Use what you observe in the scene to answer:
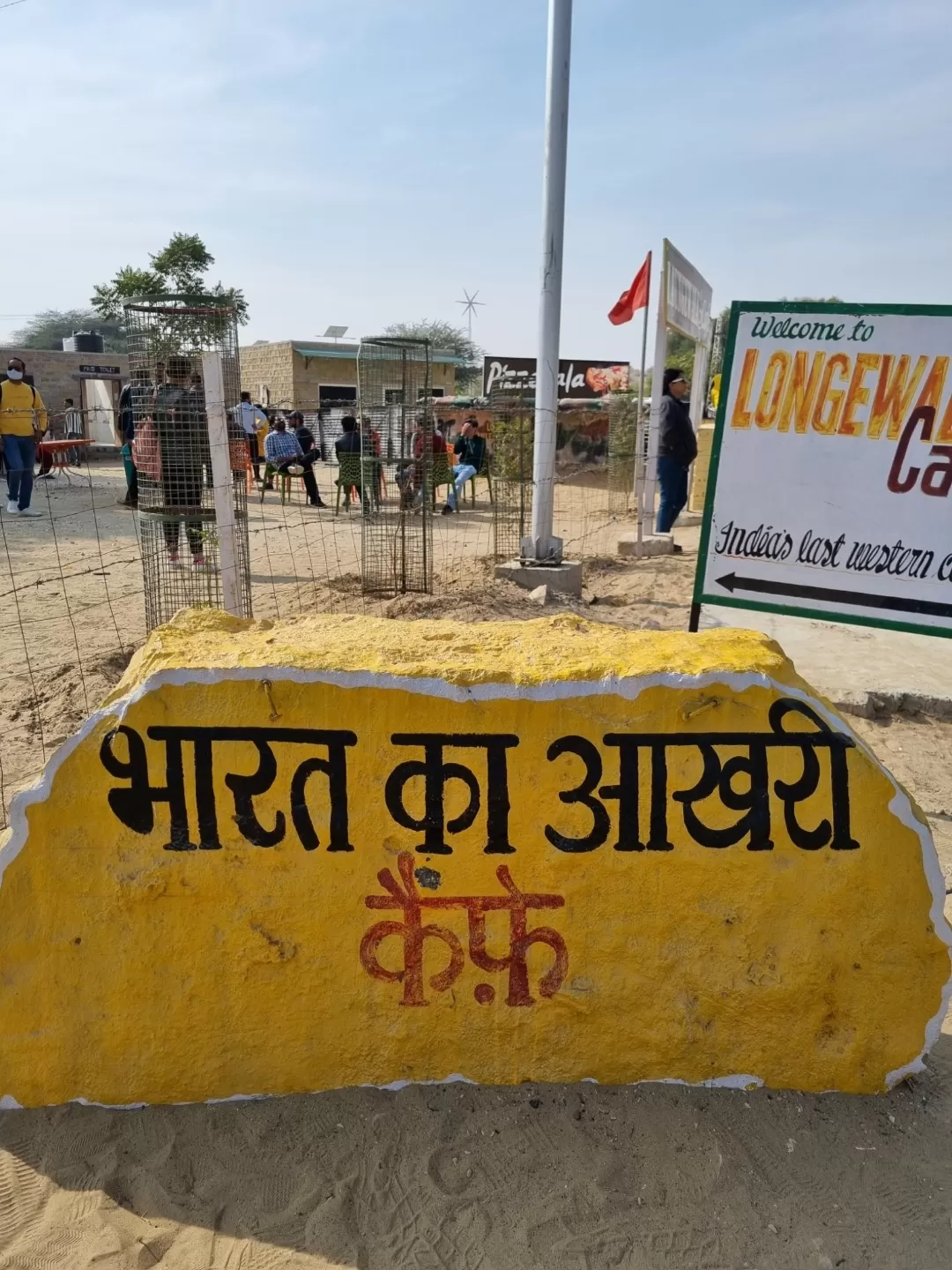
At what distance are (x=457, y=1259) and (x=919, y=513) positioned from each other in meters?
3.55

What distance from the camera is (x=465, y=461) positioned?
56.0 feet

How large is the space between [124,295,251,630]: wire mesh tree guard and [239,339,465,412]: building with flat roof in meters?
26.0

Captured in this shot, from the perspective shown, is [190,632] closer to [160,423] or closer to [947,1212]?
[947,1212]

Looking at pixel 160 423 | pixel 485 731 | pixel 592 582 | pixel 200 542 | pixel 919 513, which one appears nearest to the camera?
pixel 485 731

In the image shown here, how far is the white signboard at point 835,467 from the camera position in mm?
4133

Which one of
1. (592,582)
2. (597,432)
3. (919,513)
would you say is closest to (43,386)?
(597,432)

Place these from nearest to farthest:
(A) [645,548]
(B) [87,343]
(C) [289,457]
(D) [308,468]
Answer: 1. (A) [645,548]
2. (D) [308,468]
3. (C) [289,457]
4. (B) [87,343]

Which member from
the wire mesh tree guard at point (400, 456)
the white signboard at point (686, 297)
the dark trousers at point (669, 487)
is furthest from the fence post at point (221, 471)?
the white signboard at point (686, 297)

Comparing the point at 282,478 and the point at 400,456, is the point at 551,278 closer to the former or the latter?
the point at 400,456

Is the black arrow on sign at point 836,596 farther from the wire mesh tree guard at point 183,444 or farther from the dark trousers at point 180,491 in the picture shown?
the dark trousers at point 180,491

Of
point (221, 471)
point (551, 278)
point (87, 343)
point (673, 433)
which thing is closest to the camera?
point (221, 471)

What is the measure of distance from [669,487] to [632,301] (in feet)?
11.8

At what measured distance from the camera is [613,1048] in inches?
104

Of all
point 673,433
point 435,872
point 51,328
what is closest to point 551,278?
point 673,433
